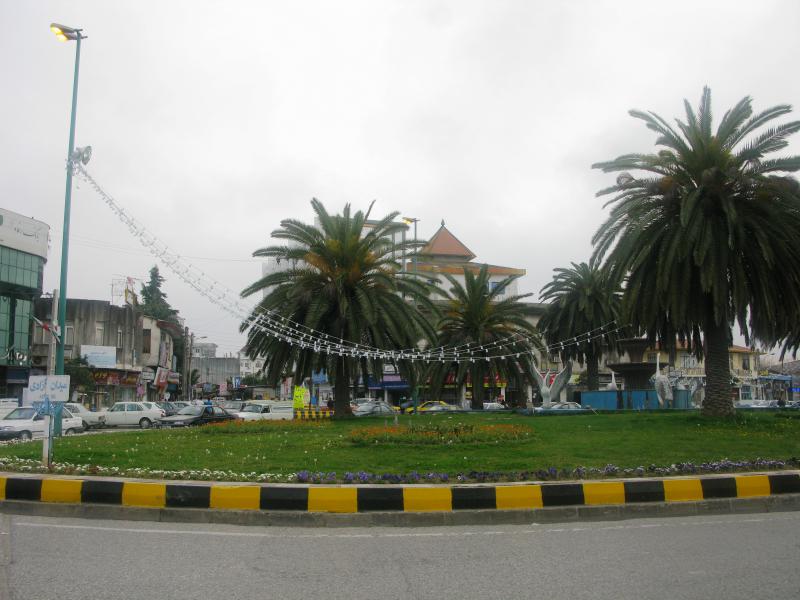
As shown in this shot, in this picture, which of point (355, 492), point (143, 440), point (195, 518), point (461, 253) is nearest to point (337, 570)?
point (355, 492)

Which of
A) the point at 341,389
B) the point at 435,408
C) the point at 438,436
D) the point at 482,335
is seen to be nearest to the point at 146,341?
the point at 435,408

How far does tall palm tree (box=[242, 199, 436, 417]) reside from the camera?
27.6m

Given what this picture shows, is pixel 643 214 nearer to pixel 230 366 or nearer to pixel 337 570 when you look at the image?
pixel 337 570

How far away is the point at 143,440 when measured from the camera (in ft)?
57.2

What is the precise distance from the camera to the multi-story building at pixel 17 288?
46375 mm

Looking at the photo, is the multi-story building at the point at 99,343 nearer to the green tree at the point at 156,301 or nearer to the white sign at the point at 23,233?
the white sign at the point at 23,233

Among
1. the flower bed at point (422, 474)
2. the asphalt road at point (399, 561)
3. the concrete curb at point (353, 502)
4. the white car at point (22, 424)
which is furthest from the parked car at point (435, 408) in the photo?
the asphalt road at point (399, 561)

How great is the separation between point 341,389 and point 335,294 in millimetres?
4318

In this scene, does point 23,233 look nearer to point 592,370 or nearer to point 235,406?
point 235,406

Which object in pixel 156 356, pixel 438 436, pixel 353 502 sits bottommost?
pixel 353 502

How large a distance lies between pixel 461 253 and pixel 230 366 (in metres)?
80.0

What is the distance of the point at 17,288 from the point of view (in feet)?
155

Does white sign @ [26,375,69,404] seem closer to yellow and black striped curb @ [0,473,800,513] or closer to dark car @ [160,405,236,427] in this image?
yellow and black striped curb @ [0,473,800,513]

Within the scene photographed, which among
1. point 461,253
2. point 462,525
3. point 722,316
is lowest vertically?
point 462,525
